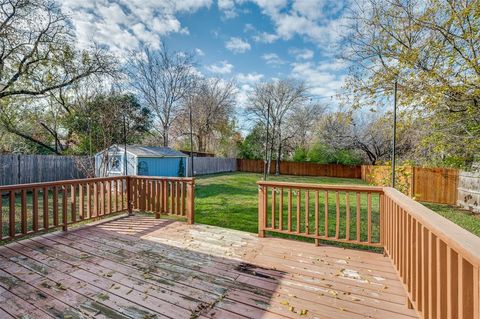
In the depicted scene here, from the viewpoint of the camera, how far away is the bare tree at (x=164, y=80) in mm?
18391

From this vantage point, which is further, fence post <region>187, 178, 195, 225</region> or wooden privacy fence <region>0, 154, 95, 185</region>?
wooden privacy fence <region>0, 154, 95, 185</region>

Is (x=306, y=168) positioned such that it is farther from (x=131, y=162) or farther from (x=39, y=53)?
(x=39, y=53)

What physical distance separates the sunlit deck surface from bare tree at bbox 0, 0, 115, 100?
803 cm

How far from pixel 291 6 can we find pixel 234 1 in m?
1.69

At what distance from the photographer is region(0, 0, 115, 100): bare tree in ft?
25.5

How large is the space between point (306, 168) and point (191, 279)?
1901cm

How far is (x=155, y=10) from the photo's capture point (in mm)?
8844

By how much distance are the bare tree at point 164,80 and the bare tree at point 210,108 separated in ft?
4.12

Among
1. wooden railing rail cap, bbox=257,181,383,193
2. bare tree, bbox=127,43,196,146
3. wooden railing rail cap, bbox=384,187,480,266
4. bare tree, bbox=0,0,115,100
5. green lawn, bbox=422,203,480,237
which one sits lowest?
green lawn, bbox=422,203,480,237

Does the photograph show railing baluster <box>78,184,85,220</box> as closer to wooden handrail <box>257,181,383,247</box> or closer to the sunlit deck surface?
the sunlit deck surface

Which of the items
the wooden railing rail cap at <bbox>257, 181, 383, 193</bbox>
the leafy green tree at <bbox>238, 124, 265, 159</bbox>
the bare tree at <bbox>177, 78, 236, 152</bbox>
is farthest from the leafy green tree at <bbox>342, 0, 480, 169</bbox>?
the bare tree at <bbox>177, 78, 236, 152</bbox>

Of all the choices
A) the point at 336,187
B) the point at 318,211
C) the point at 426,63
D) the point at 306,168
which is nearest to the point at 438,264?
the point at 336,187

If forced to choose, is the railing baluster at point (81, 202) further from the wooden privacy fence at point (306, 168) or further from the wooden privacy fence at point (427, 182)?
the wooden privacy fence at point (306, 168)

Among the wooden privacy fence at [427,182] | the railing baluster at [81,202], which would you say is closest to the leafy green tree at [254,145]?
the wooden privacy fence at [427,182]
